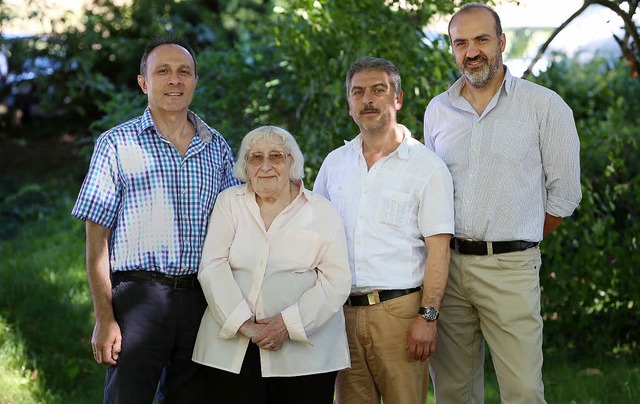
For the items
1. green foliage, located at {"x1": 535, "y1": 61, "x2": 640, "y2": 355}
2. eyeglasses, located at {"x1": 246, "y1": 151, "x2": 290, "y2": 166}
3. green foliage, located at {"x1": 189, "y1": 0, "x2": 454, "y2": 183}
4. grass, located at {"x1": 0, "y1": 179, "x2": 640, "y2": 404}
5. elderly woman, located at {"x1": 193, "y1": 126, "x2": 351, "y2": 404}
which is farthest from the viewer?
green foliage, located at {"x1": 535, "y1": 61, "x2": 640, "y2": 355}

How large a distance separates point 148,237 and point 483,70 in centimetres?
169

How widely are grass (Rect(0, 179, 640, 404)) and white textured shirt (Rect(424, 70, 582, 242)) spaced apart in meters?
1.90

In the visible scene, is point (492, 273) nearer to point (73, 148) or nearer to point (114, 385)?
point (114, 385)

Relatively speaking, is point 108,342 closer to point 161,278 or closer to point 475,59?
point 161,278

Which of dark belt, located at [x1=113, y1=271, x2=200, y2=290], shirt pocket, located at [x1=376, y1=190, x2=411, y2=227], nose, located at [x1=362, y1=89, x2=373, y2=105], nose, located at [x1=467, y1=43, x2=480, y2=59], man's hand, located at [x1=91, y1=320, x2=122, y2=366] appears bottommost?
man's hand, located at [x1=91, y1=320, x2=122, y2=366]

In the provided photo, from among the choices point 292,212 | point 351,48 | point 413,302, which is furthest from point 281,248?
point 351,48

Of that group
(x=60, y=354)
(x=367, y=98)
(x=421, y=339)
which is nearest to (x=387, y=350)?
(x=421, y=339)

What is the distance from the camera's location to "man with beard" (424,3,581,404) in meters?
4.23

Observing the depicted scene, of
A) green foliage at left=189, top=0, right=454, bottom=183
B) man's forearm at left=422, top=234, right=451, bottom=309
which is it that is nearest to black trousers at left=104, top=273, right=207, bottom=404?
man's forearm at left=422, top=234, right=451, bottom=309

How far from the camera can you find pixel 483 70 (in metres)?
4.26

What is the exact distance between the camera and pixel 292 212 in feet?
13.5

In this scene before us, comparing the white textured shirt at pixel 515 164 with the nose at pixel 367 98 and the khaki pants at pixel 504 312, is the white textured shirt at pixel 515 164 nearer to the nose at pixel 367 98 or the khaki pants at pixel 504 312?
the khaki pants at pixel 504 312

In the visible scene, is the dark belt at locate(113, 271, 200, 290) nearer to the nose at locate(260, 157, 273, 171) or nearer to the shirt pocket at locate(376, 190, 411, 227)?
the nose at locate(260, 157, 273, 171)

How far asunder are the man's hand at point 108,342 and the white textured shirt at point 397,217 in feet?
3.53
